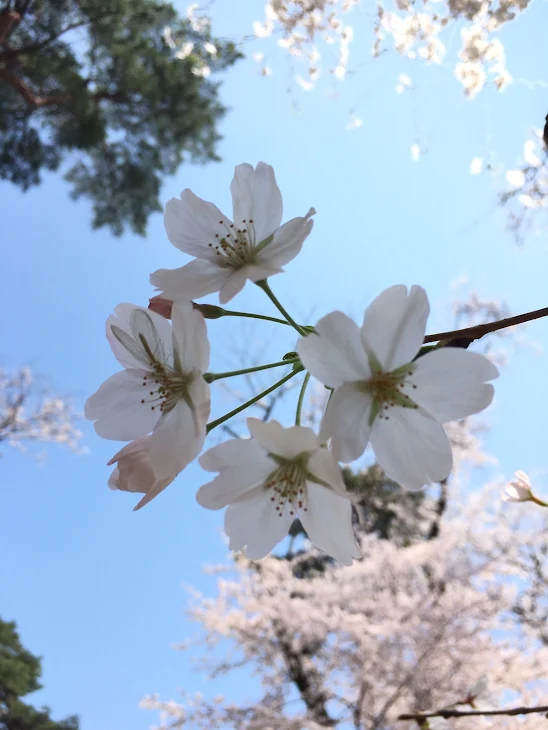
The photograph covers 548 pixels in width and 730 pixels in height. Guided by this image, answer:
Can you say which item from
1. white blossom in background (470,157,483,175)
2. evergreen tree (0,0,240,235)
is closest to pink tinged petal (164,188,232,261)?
white blossom in background (470,157,483,175)

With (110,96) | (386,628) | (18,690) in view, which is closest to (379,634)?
(386,628)

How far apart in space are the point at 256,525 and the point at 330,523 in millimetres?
83


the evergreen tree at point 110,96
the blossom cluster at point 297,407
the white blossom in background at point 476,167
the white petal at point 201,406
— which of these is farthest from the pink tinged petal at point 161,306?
the evergreen tree at point 110,96

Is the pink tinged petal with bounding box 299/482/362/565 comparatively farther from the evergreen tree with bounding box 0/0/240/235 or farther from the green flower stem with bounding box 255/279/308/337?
the evergreen tree with bounding box 0/0/240/235

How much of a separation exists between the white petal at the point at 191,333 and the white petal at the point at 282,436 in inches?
3.1

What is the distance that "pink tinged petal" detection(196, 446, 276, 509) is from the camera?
533 mm

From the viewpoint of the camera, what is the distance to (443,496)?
7.05m

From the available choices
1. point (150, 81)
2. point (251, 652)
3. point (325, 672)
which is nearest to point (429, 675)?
point (325, 672)

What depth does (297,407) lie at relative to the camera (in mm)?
568

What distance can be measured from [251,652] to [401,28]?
4.84 metres

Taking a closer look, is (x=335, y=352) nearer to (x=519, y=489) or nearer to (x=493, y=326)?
(x=493, y=326)

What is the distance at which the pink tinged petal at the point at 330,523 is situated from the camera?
55 centimetres

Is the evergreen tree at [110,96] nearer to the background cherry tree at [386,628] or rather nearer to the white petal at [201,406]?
the background cherry tree at [386,628]

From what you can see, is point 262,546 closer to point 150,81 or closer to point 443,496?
point 150,81
